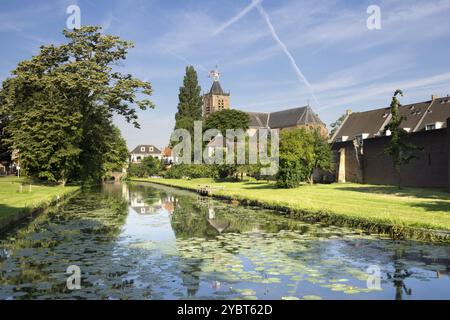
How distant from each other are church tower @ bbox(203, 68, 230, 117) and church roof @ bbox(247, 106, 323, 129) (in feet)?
44.3

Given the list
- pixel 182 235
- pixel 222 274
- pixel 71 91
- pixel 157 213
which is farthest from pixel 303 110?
pixel 222 274

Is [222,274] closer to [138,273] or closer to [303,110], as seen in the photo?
[138,273]

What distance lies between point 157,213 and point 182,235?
30.0 ft

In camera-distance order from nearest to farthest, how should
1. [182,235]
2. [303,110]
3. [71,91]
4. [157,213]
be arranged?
1. [182,235]
2. [157,213]
3. [71,91]
4. [303,110]

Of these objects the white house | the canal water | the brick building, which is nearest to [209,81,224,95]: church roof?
the white house

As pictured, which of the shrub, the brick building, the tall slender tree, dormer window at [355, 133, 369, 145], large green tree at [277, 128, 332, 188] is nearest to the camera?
the brick building

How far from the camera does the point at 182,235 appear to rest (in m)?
16.9

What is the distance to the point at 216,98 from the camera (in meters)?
119

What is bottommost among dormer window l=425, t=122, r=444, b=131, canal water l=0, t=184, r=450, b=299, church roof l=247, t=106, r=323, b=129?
canal water l=0, t=184, r=450, b=299

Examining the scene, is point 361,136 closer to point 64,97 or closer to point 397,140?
point 397,140

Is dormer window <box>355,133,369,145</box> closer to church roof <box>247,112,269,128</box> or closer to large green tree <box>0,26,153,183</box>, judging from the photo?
large green tree <box>0,26,153,183</box>

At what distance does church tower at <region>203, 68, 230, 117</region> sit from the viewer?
387 ft

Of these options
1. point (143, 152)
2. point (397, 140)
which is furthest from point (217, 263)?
point (143, 152)

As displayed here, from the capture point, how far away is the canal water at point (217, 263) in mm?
8938
